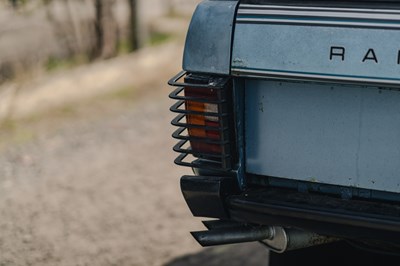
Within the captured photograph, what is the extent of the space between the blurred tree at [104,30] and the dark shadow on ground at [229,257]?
4.71m

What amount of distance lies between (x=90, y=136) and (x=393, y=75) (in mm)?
4375

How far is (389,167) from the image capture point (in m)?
2.96

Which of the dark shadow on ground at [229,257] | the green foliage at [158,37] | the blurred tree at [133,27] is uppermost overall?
the blurred tree at [133,27]

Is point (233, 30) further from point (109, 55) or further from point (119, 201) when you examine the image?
point (109, 55)

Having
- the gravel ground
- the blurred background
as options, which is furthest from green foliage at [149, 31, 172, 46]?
the gravel ground

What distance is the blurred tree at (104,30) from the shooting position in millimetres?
8859

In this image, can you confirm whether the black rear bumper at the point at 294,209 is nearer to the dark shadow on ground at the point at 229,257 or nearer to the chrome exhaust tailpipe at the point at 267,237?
the chrome exhaust tailpipe at the point at 267,237

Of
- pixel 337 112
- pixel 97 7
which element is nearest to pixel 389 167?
pixel 337 112

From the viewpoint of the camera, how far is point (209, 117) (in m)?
3.13

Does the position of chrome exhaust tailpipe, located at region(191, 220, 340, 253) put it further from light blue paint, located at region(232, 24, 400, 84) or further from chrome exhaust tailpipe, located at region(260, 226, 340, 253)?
light blue paint, located at region(232, 24, 400, 84)

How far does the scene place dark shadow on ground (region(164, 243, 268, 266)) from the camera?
4.53m

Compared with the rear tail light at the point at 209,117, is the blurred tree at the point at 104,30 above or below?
below

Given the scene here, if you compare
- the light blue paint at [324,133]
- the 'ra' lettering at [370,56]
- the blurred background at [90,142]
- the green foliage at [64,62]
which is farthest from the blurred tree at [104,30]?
the 'ra' lettering at [370,56]

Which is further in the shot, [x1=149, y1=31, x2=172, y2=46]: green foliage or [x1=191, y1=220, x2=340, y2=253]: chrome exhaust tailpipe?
[x1=149, y1=31, x2=172, y2=46]: green foliage
